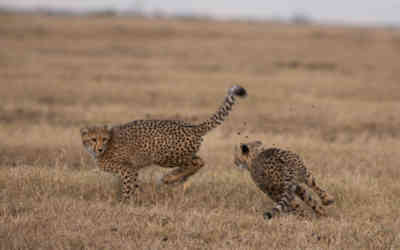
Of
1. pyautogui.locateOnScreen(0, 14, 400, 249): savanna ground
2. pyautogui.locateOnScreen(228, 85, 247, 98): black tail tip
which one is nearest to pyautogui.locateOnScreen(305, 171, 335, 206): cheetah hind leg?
pyautogui.locateOnScreen(0, 14, 400, 249): savanna ground

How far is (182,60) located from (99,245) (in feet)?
61.1

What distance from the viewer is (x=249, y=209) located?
6418 millimetres

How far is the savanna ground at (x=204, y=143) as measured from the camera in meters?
5.36

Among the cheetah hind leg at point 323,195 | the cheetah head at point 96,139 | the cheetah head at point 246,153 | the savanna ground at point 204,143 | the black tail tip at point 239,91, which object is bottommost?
the savanna ground at point 204,143

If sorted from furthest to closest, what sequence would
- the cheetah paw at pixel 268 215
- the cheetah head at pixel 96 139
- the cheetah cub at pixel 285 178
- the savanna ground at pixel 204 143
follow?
1. the cheetah head at pixel 96 139
2. the cheetah cub at pixel 285 178
3. the cheetah paw at pixel 268 215
4. the savanna ground at pixel 204 143

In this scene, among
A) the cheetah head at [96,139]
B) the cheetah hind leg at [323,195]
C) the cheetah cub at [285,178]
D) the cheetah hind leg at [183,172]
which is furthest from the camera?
the cheetah hind leg at [183,172]

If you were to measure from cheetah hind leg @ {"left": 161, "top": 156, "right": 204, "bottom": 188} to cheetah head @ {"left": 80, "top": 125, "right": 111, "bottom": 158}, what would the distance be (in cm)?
79

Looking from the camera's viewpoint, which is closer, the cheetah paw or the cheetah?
the cheetah paw

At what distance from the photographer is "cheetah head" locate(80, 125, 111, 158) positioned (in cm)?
641

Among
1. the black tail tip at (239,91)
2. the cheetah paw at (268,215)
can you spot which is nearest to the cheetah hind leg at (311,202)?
the cheetah paw at (268,215)

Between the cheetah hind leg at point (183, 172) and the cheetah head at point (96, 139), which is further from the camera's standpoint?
the cheetah hind leg at point (183, 172)

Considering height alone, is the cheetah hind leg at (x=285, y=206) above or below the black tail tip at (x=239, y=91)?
below

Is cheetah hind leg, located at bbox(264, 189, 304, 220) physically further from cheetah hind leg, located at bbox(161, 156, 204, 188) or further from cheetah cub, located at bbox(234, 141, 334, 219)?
cheetah hind leg, located at bbox(161, 156, 204, 188)

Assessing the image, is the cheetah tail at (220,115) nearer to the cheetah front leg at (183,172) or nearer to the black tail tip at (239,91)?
the black tail tip at (239,91)
